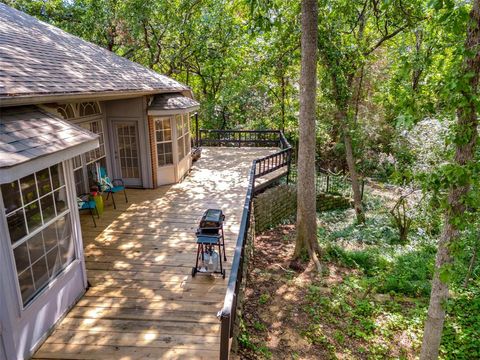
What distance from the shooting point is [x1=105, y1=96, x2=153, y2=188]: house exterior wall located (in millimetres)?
9094

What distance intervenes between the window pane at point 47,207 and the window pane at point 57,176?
0.19 metres

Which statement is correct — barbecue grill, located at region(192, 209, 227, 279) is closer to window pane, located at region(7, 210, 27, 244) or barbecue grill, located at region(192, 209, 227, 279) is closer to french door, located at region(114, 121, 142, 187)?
window pane, located at region(7, 210, 27, 244)

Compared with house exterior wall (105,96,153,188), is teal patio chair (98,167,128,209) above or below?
below

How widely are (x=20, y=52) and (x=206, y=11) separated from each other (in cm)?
1275

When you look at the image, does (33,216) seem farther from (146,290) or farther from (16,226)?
(146,290)

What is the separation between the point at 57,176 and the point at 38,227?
2.43ft

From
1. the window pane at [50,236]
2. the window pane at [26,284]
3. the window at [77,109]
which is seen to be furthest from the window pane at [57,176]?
the window at [77,109]

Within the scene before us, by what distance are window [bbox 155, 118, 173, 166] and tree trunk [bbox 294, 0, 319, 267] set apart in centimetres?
393

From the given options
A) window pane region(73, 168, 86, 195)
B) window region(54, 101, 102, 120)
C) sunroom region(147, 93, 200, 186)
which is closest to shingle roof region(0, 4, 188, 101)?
sunroom region(147, 93, 200, 186)

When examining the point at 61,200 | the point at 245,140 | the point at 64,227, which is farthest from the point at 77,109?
the point at 245,140

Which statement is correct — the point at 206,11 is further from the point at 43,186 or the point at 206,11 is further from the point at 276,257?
the point at 43,186

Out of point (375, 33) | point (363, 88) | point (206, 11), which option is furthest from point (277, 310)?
point (363, 88)

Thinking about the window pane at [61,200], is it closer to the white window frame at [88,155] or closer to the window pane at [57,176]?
the window pane at [57,176]

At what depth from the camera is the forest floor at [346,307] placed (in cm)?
552
